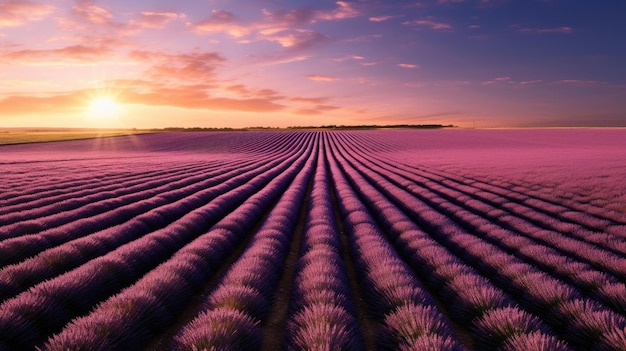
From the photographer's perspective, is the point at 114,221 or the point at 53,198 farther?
the point at 53,198

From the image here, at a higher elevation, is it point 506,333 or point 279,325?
point 506,333

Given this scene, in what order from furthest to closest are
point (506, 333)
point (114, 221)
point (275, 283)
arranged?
point (114, 221)
point (275, 283)
point (506, 333)

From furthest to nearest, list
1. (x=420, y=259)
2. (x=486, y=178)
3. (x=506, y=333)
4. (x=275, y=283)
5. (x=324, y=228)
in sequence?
(x=486, y=178), (x=324, y=228), (x=420, y=259), (x=275, y=283), (x=506, y=333)

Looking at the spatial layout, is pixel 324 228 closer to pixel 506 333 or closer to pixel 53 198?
pixel 506 333

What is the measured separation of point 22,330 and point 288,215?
634cm

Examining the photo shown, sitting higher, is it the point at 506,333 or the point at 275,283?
the point at 506,333

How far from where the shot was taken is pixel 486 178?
700 inches

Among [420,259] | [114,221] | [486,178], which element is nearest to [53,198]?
[114,221]

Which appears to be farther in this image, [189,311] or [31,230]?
[31,230]

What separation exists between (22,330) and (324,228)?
502 centimetres

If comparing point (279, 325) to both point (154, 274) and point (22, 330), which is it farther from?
point (22, 330)

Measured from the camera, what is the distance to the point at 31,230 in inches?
308

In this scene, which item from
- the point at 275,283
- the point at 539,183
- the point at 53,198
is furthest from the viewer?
the point at 539,183

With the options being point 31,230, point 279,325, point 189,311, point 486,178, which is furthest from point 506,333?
point 486,178
